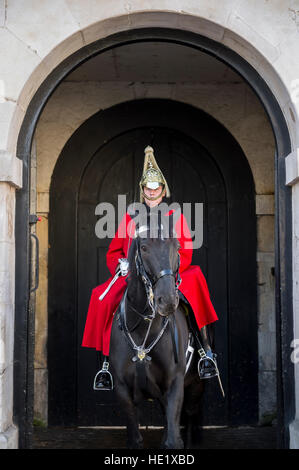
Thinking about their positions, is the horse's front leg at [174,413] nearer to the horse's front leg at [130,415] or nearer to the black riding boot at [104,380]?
the horse's front leg at [130,415]

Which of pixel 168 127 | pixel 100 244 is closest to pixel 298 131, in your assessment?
pixel 168 127

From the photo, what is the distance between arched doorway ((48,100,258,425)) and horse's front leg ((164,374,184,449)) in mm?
2142

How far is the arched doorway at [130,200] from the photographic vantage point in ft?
20.4

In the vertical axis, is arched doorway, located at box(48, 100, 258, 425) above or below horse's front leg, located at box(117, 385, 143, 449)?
above

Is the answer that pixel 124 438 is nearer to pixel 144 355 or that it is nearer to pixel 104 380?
pixel 104 380

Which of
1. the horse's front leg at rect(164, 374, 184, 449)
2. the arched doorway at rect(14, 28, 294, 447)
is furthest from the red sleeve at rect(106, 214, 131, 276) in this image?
the horse's front leg at rect(164, 374, 184, 449)

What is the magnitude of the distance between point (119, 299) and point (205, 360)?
2.76 ft

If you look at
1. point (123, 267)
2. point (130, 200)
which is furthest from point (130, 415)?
point (130, 200)

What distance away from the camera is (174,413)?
4059 mm

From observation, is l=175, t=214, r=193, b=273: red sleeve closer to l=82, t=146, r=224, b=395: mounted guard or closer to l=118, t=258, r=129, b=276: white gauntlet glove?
l=82, t=146, r=224, b=395: mounted guard

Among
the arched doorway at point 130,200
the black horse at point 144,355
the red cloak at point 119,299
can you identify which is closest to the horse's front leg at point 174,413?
the black horse at point 144,355

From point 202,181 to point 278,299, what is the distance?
2442 millimetres

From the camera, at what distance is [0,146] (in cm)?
410

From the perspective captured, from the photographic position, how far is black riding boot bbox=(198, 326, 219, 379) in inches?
186
